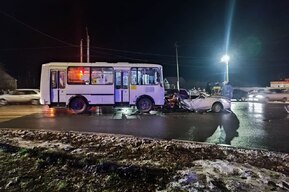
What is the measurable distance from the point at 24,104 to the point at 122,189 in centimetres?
2496

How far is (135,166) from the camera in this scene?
263 inches

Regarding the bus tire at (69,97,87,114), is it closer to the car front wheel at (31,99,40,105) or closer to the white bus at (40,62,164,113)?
the white bus at (40,62,164,113)

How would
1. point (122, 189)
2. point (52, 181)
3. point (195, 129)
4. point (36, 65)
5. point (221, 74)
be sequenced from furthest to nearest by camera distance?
1. point (221, 74)
2. point (36, 65)
3. point (195, 129)
4. point (52, 181)
5. point (122, 189)

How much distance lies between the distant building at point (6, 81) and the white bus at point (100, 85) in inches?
1244

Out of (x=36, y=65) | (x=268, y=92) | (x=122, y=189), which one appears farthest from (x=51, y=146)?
(x=36, y=65)

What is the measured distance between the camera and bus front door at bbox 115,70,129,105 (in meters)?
18.8

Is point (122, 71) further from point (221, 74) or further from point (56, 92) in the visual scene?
point (221, 74)

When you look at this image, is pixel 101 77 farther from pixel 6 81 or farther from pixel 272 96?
pixel 6 81

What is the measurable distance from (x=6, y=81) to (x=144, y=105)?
1384 inches

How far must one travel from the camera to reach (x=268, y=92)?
109 feet

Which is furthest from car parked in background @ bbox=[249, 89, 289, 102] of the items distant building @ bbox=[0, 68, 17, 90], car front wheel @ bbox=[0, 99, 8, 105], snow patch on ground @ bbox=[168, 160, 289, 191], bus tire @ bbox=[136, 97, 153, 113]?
distant building @ bbox=[0, 68, 17, 90]

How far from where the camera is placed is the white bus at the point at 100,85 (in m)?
18.4

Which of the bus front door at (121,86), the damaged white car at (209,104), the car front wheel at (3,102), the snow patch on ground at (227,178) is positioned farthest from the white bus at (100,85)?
Result: the snow patch on ground at (227,178)

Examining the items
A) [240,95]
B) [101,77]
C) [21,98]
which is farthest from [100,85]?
[240,95]
